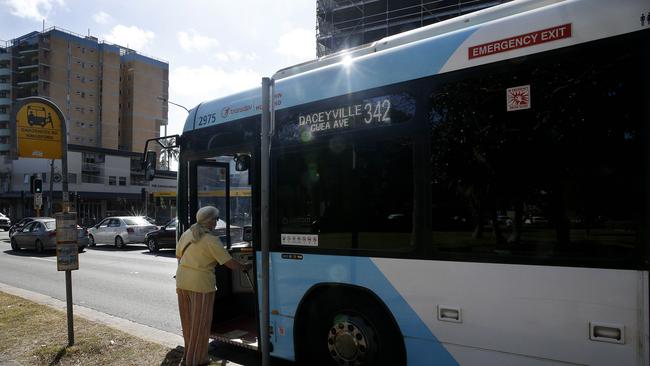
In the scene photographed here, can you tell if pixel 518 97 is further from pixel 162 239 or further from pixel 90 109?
pixel 90 109

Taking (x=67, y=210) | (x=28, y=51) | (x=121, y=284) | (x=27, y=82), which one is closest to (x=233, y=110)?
(x=67, y=210)

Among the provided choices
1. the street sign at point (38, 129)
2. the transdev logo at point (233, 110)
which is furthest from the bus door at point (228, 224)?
the street sign at point (38, 129)

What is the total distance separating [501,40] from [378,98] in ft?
3.50

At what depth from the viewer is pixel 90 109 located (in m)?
81.9

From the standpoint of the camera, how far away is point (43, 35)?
76.1 meters

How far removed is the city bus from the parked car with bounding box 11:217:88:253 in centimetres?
1889

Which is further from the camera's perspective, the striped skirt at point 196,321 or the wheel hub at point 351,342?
the striped skirt at point 196,321

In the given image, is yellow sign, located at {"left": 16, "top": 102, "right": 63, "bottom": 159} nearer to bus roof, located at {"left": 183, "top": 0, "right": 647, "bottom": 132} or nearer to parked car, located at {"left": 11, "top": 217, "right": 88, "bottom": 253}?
bus roof, located at {"left": 183, "top": 0, "right": 647, "bottom": 132}

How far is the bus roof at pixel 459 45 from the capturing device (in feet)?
9.75

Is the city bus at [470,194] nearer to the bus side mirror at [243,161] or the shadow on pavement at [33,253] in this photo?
the bus side mirror at [243,161]

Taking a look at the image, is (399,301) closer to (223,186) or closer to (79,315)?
(223,186)

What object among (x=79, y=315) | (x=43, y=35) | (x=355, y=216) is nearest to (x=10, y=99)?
(x=43, y=35)

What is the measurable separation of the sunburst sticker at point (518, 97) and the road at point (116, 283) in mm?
5940

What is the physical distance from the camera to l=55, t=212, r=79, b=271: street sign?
5.65 meters
